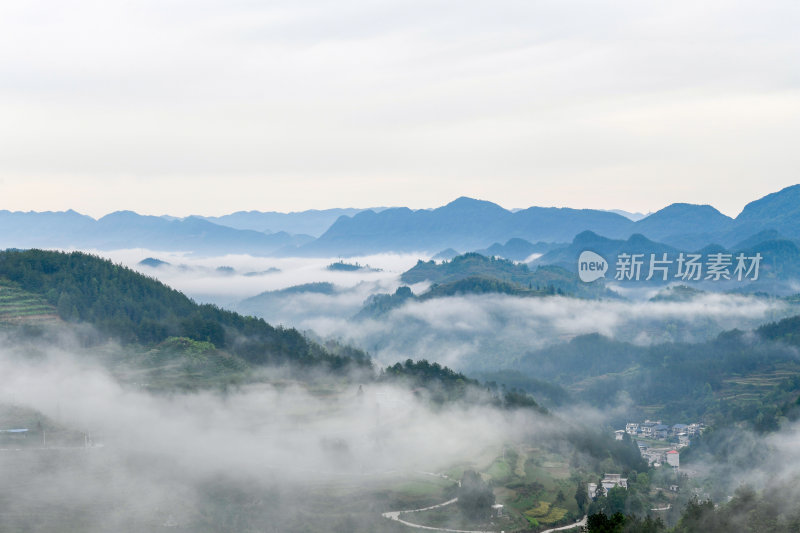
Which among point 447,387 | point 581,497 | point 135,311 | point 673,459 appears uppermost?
point 135,311

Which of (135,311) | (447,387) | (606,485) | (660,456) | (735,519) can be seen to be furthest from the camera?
(135,311)

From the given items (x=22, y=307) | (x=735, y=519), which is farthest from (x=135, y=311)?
(x=735, y=519)

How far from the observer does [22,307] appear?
159m

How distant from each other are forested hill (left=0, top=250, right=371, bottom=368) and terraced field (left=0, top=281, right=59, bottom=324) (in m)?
1.76

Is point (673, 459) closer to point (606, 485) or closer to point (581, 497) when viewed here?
point (606, 485)

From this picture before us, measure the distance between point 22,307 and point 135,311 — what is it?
67.9 feet

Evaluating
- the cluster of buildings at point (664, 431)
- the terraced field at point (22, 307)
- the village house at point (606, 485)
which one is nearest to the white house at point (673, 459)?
the cluster of buildings at point (664, 431)

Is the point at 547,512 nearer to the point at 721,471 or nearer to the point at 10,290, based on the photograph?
the point at 721,471

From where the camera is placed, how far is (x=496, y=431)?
144000 mm

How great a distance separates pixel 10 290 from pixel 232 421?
59236 millimetres

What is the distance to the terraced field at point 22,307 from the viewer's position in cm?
15562

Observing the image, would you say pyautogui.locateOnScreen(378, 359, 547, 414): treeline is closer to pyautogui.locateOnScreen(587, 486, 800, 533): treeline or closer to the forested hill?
the forested hill

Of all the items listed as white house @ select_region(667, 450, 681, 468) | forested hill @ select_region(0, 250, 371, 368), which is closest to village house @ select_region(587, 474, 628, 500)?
white house @ select_region(667, 450, 681, 468)

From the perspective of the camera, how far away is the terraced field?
15562cm
